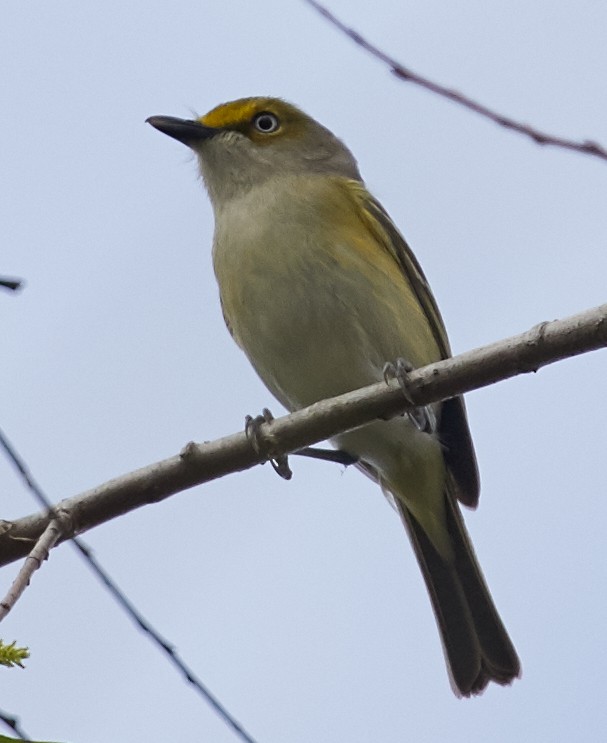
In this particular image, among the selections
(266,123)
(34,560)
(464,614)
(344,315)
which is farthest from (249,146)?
(34,560)

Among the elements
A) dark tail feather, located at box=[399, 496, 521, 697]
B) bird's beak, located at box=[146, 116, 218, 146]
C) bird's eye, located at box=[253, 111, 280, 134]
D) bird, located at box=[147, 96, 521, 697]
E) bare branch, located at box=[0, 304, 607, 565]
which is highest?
bird's eye, located at box=[253, 111, 280, 134]

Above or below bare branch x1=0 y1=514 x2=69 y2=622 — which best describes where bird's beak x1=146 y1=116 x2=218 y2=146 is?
above

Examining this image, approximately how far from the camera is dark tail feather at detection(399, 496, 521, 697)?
675 cm

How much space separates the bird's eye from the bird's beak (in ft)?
1.09

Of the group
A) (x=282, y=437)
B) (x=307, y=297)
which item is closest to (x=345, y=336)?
(x=307, y=297)

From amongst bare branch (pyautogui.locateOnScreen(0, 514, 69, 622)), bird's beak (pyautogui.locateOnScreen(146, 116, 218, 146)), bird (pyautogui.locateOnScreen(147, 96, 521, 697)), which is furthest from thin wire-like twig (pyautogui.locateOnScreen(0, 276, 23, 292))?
bird's beak (pyautogui.locateOnScreen(146, 116, 218, 146))

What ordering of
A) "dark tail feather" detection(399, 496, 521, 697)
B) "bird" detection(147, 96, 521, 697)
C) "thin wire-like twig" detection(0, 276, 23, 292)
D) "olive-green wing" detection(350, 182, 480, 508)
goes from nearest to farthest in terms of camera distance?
"thin wire-like twig" detection(0, 276, 23, 292), "bird" detection(147, 96, 521, 697), "olive-green wing" detection(350, 182, 480, 508), "dark tail feather" detection(399, 496, 521, 697)

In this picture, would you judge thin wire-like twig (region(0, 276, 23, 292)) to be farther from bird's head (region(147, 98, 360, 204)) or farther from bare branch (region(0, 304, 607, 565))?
bird's head (region(147, 98, 360, 204))

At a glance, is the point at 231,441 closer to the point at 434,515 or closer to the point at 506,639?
the point at 434,515

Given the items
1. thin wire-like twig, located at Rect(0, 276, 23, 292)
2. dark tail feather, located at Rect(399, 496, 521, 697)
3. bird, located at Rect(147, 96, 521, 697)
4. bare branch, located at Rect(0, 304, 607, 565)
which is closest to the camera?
thin wire-like twig, located at Rect(0, 276, 23, 292)

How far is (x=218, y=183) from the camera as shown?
6.82 meters

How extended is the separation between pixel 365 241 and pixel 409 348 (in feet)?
2.18

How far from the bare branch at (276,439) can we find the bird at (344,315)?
4.30 feet

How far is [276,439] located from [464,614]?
287 centimetres
